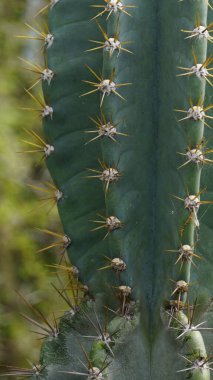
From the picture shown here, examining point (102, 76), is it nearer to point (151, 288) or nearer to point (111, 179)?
point (111, 179)

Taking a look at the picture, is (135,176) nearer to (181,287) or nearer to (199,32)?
(181,287)

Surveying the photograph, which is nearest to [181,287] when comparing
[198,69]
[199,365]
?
[199,365]

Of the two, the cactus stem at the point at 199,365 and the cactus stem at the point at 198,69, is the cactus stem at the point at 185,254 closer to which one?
the cactus stem at the point at 199,365

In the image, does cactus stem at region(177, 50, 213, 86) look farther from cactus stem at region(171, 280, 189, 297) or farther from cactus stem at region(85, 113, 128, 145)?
cactus stem at region(171, 280, 189, 297)

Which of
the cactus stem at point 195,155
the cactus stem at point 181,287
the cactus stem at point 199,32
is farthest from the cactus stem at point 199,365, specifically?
the cactus stem at point 199,32

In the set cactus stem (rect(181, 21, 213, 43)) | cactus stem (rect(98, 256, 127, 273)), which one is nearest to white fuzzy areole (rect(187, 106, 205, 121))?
cactus stem (rect(181, 21, 213, 43))

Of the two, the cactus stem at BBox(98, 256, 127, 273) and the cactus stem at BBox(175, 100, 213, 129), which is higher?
the cactus stem at BBox(175, 100, 213, 129)

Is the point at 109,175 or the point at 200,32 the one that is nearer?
the point at 200,32
